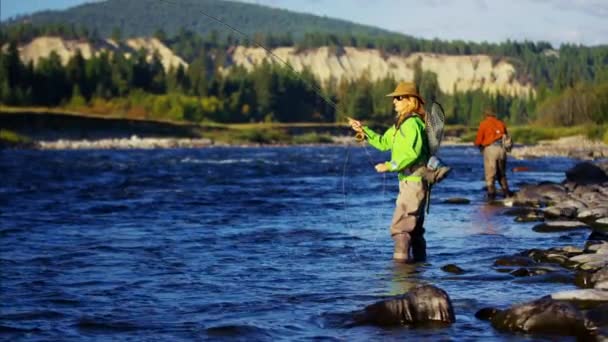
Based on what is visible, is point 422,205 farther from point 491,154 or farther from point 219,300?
point 491,154

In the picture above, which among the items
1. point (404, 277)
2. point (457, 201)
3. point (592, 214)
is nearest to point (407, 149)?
point (404, 277)

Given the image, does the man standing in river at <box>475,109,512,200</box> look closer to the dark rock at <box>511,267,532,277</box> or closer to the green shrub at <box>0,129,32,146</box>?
the dark rock at <box>511,267,532,277</box>

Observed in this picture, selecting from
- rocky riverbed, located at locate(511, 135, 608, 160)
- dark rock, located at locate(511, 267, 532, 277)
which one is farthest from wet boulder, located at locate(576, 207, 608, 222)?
rocky riverbed, located at locate(511, 135, 608, 160)

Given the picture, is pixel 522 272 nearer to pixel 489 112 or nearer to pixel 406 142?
pixel 406 142

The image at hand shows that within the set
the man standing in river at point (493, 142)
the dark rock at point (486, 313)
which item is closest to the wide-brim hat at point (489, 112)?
the man standing in river at point (493, 142)

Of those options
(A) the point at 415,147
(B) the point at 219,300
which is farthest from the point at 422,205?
(B) the point at 219,300

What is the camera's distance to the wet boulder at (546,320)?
6.83 m

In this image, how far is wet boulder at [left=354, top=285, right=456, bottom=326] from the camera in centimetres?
738

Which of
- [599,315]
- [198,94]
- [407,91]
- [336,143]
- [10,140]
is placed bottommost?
[336,143]

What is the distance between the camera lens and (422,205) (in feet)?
32.7

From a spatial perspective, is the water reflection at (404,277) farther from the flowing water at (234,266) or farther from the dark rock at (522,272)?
the dark rock at (522,272)

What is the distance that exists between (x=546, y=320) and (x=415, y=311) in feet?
3.21

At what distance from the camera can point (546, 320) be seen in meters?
6.95

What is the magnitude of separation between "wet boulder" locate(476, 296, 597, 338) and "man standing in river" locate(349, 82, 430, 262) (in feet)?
8.53
